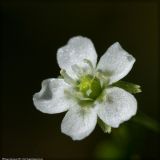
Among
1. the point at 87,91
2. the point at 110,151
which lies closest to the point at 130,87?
the point at 87,91

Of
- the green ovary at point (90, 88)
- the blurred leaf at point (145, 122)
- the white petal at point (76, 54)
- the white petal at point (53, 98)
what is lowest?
the blurred leaf at point (145, 122)

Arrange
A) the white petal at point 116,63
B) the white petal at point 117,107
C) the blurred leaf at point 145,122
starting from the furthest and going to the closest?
the blurred leaf at point 145,122
the white petal at point 116,63
the white petal at point 117,107

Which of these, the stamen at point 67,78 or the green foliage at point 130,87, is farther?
the stamen at point 67,78

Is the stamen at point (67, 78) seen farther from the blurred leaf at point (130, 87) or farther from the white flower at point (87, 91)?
the blurred leaf at point (130, 87)

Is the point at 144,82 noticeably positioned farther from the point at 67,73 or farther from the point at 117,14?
the point at 67,73

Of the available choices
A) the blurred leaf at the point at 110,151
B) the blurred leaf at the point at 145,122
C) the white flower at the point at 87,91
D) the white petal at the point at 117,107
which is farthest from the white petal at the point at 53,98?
the blurred leaf at the point at 110,151

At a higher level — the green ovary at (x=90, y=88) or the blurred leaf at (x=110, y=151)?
the green ovary at (x=90, y=88)

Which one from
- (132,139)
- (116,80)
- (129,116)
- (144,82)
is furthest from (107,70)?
(144,82)
